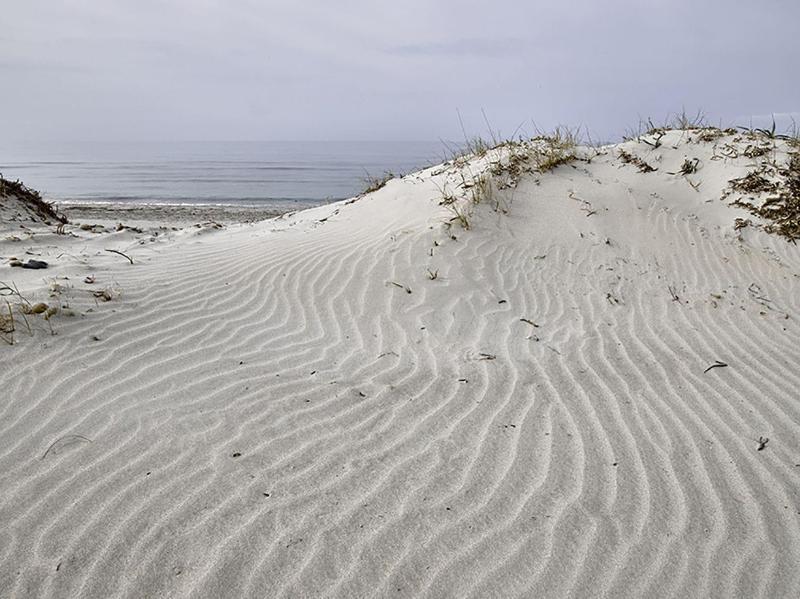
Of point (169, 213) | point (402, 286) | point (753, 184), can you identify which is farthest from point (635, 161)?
point (169, 213)

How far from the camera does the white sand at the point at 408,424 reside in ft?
6.82

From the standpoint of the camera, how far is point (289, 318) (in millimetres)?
4457

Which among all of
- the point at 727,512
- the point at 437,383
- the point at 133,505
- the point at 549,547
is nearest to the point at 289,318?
the point at 437,383

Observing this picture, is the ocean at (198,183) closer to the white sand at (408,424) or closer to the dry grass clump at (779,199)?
the dry grass clump at (779,199)

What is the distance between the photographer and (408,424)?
9.89ft

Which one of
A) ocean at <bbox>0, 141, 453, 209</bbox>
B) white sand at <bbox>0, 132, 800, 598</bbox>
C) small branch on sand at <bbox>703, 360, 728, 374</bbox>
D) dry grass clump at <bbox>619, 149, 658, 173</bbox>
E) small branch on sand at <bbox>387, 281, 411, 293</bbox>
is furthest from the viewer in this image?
ocean at <bbox>0, 141, 453, 209</bbox>

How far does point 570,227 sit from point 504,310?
216 centimetres

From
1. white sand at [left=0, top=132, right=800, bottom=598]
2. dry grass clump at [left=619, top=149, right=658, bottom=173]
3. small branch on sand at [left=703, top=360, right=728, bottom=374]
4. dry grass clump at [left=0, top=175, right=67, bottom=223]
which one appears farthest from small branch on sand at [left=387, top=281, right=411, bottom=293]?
Answer: dry grass clump at [left=0, top=175, right=67, bottom=223]

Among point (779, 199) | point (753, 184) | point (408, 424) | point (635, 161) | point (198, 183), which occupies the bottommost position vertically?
point (408, 424)

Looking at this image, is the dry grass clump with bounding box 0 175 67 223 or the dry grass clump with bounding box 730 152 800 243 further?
the dry grass clump with bounding box 0 175 67 223

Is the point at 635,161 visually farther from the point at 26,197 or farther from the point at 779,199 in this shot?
the point at 26,197

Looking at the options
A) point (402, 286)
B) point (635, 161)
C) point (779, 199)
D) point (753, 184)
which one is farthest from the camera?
point (635, 161)

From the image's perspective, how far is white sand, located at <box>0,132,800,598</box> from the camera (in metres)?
2.08

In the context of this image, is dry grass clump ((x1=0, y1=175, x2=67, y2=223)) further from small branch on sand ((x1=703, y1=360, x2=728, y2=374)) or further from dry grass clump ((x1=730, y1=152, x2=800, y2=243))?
dry grass clump ((x1=730, y1=152, x2=800, y2=243))
